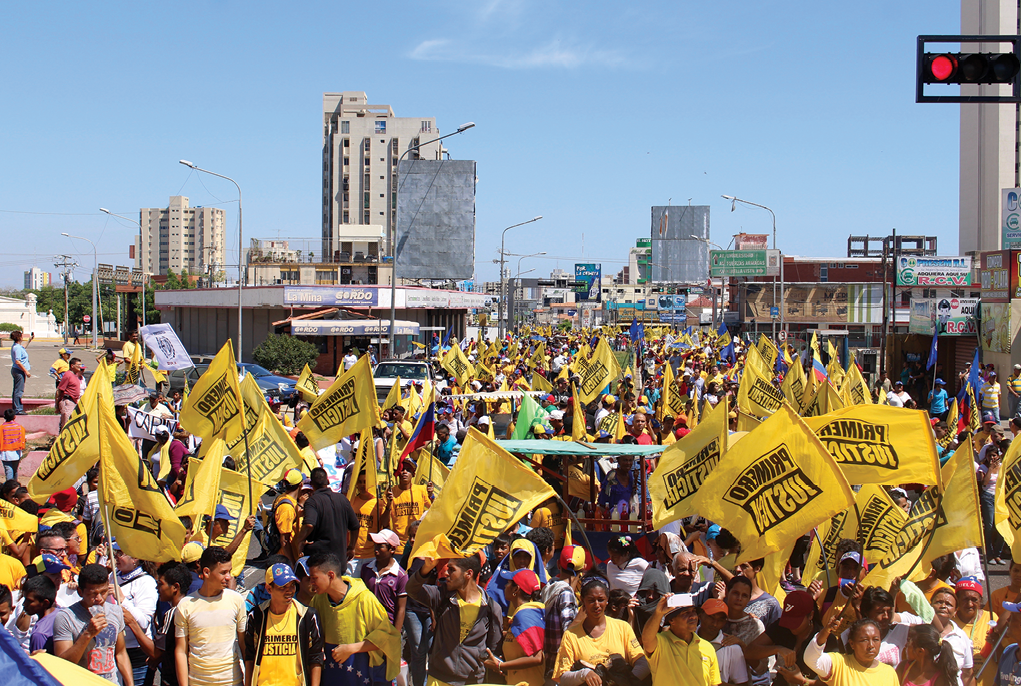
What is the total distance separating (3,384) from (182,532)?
27874 millimetres

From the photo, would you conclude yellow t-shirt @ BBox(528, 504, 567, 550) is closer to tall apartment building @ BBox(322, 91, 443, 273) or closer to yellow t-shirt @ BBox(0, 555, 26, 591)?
yellow t-shirt @ BBox(0, 555, 26, 591)

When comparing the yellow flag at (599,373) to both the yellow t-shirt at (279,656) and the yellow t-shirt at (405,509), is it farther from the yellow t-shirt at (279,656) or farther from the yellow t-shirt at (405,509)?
the yellow t-shirt at (279,656)

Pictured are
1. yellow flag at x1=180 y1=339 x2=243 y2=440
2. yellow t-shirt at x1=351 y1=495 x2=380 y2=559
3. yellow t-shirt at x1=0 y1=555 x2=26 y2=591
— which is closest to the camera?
yellow t-shirt at x1=0 y1=555 x2=26 y2=591

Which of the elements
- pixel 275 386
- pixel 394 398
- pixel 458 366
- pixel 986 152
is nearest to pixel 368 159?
pixel 986 152

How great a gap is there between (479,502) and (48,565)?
2659mm

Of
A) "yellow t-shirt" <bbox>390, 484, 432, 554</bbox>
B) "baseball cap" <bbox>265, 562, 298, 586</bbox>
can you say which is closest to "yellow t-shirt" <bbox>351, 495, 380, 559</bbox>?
"yellow t-shirt" <bbox>390, 484, 432, 554</bbox>

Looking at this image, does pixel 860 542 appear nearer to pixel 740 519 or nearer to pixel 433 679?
pixel 740 519

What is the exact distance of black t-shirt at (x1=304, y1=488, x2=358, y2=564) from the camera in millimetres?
6781

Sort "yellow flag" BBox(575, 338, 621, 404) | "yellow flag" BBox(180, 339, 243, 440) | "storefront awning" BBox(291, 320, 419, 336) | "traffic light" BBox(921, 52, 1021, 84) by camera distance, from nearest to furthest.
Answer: "traffic light" BBox(921, 52, 1021, 84) → "yellow flag" BBox(180, 339, 243, 440) → "yellow flag" BBox(575, 338, 621, 404) → "storefront awning" BBox(291, 320, 419, 336)

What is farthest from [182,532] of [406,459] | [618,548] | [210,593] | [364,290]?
[364,290]

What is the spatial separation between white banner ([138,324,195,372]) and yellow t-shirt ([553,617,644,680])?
36.4 feet

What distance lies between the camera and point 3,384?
2967cm

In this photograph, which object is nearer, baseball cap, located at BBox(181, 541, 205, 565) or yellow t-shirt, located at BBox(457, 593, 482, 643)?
yellow t-shirt, located at BBox(457, 593, 482, 643)

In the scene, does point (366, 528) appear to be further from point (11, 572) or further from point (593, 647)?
point (593, 647)
